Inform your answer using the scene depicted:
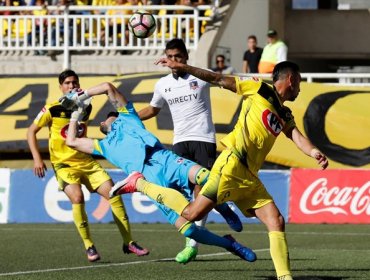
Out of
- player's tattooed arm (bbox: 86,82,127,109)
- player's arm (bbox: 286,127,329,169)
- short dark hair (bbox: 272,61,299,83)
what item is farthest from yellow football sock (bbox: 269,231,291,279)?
player's tattooed arm (bbox: 86,82,127,109)

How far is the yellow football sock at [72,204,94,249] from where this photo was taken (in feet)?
45.8

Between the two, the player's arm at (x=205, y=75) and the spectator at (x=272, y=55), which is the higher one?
the player's arm at (x=205, y=75)

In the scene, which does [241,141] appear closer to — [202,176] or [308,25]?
[202,176]

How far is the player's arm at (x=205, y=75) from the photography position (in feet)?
35.2

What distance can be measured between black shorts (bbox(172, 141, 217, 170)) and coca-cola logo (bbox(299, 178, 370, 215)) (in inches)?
281

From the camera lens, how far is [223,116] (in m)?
22.5

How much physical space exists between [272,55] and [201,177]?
42.9 feet

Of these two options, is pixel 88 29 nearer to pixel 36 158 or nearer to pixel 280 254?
pixel 36 158

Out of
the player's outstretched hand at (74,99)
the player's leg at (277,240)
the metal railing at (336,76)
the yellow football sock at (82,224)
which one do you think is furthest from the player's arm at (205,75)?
the metal railing at (336,76)

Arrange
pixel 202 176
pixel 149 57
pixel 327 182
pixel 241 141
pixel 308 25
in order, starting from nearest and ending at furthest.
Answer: pixel 241 141 < pixel 202 176 < pixel 327 182 < pixel 149 57 < pixel 308 25

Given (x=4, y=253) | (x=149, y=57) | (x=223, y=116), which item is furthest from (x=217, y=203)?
(x=149, y=57)

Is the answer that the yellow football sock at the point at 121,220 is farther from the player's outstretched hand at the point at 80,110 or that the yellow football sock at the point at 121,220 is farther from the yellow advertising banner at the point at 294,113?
the yellow advertising banner at the point at 294,113

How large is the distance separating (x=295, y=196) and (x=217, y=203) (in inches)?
390

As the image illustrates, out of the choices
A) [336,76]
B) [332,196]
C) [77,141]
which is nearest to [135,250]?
[77,141]
